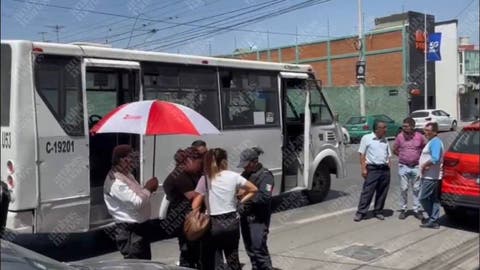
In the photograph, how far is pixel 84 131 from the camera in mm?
7520

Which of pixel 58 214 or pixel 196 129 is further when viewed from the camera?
pixel 58 214

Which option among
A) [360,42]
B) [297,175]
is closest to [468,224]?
[297,175]

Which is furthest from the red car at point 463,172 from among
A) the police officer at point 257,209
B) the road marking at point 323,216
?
the police officer at point 257,209

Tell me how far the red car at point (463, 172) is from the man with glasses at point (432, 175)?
11 centimetres

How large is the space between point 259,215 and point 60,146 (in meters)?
2.71

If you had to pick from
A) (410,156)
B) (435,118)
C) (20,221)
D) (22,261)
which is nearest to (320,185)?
(410,156)

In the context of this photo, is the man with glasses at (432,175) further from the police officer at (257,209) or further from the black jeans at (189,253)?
the black jeans at (189,253)

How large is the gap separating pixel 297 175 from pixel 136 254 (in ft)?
19.3

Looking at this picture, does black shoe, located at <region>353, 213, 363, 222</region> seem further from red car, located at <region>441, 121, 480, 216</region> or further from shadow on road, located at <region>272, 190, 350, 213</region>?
shadow on road, located at <region>272, 190, 350, 213</region>

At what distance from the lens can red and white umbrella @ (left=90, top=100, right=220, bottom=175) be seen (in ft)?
19.3

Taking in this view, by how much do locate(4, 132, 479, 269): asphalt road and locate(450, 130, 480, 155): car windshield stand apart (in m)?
1.20

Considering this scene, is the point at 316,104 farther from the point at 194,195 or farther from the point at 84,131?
the point at 194,195

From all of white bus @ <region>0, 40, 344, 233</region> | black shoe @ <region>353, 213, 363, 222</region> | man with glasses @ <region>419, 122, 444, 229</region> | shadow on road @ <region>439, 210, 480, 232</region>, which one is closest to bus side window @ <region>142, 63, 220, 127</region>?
white bus @ <region>0, 40, 344, 233</region>

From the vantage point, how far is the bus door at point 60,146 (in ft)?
23.1
